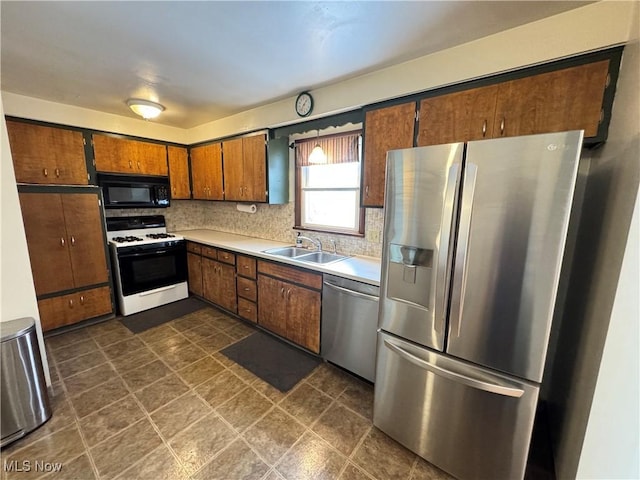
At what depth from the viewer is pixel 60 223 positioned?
9.05 feet

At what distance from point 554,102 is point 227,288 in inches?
130

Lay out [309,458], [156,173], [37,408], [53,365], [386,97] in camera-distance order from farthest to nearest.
Result: [156,173], [53,365], [386,97], [37,408], [309,458]

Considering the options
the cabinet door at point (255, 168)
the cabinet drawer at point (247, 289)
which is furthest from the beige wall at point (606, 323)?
the cabinet door at point (255, 168)

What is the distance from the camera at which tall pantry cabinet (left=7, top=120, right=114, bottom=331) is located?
8.53 ft

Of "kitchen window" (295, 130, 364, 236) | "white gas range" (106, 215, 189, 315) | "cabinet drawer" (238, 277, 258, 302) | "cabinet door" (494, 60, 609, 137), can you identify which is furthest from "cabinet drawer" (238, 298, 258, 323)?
"cabinet door" (494, 60, 609, 137)

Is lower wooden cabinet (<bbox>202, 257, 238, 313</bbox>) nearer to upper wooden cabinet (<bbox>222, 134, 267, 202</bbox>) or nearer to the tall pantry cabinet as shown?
upper wooden cabinet (<bbox>222, 134, 267, 202</bbox>)

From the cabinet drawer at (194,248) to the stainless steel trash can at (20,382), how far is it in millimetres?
1841

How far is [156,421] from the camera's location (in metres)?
1.79

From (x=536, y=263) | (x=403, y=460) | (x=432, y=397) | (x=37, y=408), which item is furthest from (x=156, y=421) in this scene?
(x=536, y=263)

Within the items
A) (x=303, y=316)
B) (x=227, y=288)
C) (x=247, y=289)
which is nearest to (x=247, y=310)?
(x=247, y=289)

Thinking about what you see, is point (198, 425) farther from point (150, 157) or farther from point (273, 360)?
point (150, 157)

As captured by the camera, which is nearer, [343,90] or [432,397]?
[432,397]

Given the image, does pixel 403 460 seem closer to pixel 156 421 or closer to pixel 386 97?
pixel 156 421

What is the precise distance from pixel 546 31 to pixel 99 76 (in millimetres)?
3167
